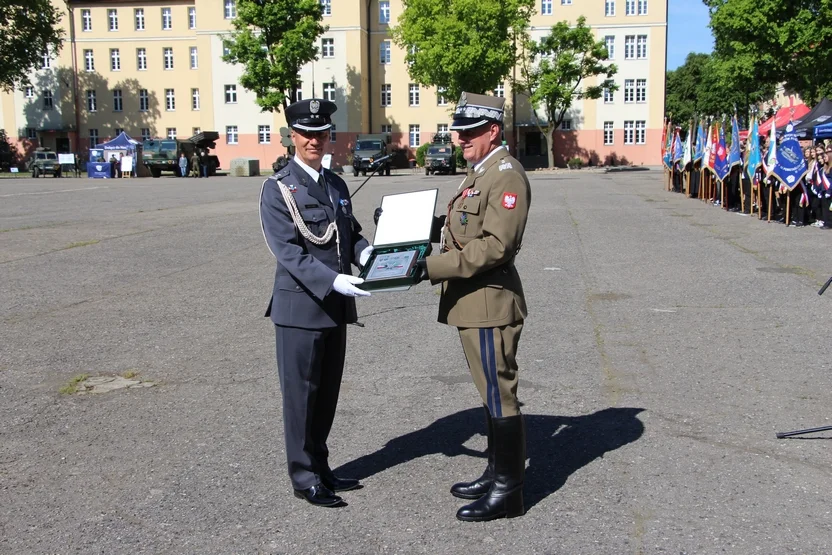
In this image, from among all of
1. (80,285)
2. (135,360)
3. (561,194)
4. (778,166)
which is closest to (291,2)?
(561,194)

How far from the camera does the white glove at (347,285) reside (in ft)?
12.9

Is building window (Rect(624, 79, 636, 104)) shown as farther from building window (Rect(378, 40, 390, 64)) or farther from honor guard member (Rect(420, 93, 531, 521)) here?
honor guard member (Rect(420, 93, 531, 521))

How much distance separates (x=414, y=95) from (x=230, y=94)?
15.4 meters

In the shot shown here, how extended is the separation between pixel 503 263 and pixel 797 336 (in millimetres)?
Result: 5073

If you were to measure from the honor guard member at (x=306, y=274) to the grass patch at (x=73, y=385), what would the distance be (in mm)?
2688

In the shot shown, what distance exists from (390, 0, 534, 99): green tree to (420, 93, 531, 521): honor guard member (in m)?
56.2

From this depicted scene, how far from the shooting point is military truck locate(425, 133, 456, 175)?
5384 cm

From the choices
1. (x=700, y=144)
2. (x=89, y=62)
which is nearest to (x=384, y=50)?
(x=89, y=62)

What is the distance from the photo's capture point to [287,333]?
4.21 meters

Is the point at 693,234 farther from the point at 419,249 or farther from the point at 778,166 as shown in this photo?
the point at 419,249

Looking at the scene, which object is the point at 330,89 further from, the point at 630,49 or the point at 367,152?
the point at 630,49

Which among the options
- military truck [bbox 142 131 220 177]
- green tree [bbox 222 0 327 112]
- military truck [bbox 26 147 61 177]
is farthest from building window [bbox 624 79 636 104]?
military truck [bbox 26 147 61 177]

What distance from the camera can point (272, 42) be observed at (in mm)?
62625

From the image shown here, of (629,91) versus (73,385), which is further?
(629,91)
